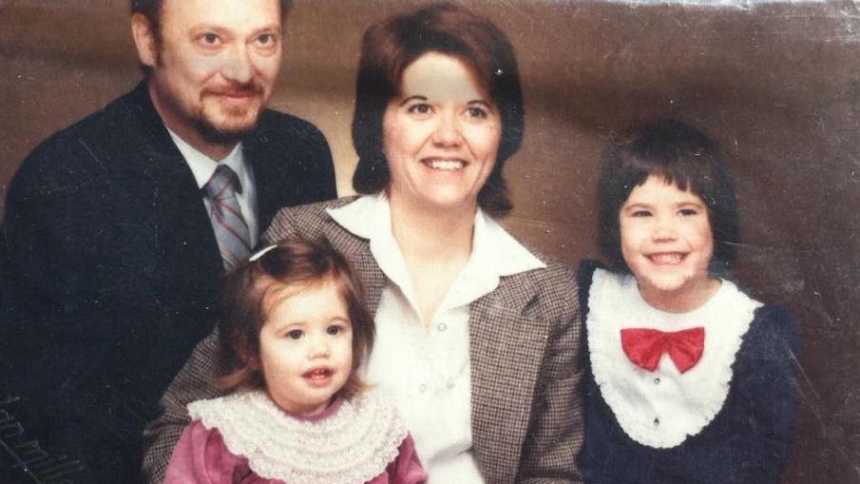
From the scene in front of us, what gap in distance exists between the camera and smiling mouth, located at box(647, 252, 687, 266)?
1.03 meters

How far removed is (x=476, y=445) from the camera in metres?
1.02

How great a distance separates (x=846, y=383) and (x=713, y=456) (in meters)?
0.17

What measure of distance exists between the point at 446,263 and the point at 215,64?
1.07ft

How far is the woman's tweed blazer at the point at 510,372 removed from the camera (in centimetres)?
101

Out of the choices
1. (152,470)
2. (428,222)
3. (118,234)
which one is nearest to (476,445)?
(428,222)

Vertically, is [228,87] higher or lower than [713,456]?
higher

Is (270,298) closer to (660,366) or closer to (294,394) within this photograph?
(294,394)

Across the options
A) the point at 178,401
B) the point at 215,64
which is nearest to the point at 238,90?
the point at 215,64

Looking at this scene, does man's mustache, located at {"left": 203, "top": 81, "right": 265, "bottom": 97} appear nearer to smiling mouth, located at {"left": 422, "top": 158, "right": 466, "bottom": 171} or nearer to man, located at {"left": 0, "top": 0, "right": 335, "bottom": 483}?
man, located at {"left": 0, "top": 0, "right": 335, "bottom": 483}

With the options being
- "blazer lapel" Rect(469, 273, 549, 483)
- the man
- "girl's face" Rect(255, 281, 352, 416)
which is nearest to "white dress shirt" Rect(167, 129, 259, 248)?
the man

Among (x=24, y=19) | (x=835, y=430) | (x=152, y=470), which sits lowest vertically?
(x=152, y=470)


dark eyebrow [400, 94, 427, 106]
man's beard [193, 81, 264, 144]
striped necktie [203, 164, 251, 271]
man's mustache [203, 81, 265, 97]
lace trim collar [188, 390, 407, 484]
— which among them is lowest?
lace trim collar [188, 390, 407, 484]

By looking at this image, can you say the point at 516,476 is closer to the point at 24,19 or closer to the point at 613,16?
the point at 613,16

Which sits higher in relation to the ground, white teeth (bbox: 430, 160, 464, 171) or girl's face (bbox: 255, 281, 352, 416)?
white teeth (bbox: 430, 160, 464, 171)
